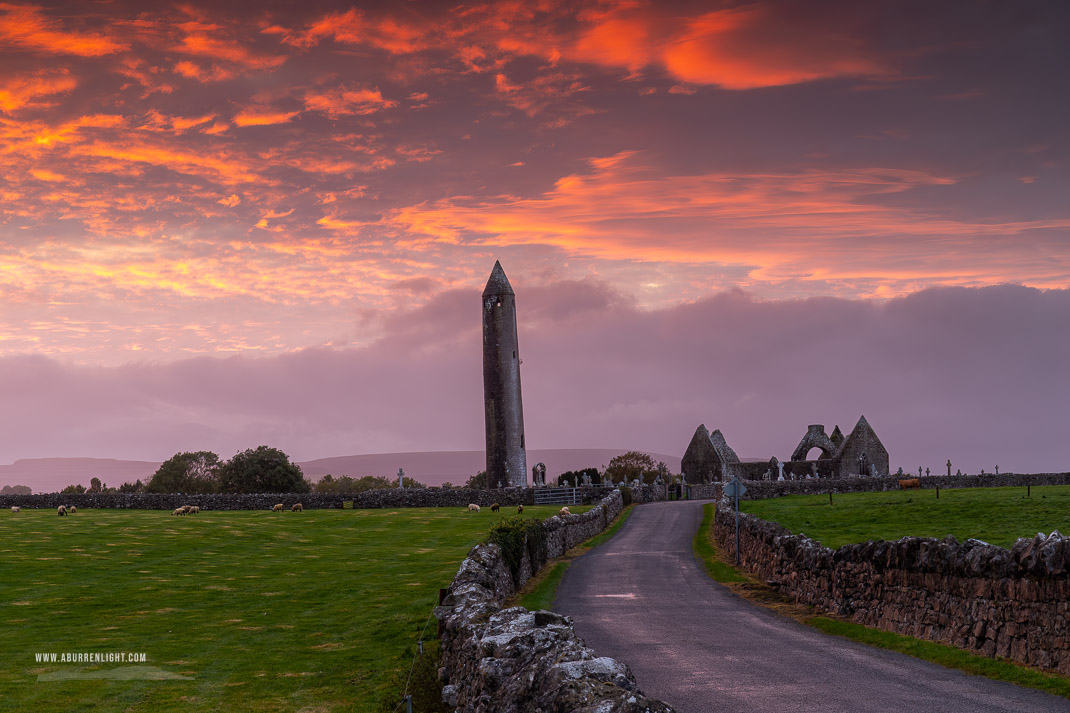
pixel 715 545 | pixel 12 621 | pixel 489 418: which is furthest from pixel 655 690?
pixel 489 418

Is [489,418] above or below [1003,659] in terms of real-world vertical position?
above

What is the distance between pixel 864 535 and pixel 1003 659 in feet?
68.7

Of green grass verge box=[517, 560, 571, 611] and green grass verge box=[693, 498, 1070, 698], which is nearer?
green grass verge box=[693, 498, 1070, 698]

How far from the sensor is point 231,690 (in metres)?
17.2

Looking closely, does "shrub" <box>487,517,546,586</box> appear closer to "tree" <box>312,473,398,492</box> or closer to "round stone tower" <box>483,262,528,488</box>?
"round stone tower" <box>483,262,528,488</box>

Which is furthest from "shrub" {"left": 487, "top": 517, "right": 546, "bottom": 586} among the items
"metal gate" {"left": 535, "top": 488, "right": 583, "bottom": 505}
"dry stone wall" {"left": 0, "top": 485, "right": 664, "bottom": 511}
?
"dry stone wall" {"left": 0, "top": 485, "right": 664, "bottom": 511}

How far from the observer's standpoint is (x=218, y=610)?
2588 centimetres

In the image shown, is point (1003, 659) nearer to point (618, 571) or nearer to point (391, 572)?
point (618, 571)

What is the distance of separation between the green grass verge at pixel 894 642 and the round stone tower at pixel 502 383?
162 ft

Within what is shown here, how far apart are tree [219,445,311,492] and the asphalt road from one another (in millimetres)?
66979

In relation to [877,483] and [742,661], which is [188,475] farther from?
[742,661]

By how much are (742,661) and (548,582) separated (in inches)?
561

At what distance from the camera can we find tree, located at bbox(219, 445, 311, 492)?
91.6 meters

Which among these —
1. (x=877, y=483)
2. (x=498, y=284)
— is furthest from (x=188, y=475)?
(x=877, y=483)
